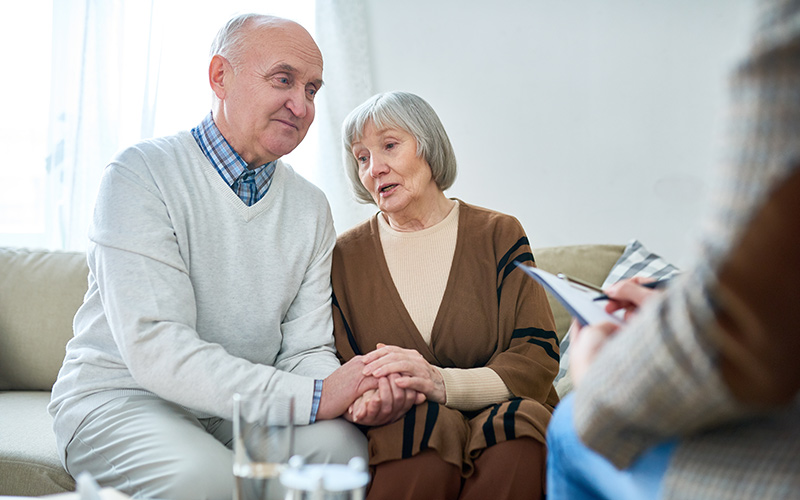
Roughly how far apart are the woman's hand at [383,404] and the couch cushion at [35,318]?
4.14 ft

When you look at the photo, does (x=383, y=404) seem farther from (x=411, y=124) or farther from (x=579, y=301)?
(x=411, y=124)

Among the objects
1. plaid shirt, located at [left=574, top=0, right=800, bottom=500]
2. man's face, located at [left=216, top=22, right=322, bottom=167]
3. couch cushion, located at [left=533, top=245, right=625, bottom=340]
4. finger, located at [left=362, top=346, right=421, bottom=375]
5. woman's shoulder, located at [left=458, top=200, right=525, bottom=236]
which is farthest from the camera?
couch cushion, located at [left=533, top=245, right=625, bottom=340]

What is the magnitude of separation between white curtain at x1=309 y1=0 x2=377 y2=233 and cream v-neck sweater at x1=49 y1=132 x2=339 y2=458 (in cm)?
115

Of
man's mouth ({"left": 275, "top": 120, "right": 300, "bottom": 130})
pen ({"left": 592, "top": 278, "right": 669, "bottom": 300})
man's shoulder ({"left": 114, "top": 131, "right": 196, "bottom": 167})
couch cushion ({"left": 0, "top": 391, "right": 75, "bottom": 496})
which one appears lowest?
couch cushion ({"left": 0, "top": 391, "right": 75, "bottom": 496})

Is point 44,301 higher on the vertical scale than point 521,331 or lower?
lower

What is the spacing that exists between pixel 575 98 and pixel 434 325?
1.57 m

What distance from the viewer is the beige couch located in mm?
2098

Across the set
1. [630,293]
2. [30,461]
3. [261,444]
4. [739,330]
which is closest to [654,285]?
[630,293]

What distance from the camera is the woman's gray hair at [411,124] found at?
1.87m

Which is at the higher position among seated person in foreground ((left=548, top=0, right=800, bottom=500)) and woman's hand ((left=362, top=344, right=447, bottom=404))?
seated person in foreground ((left=548, top=0, right=800, bottom=500))

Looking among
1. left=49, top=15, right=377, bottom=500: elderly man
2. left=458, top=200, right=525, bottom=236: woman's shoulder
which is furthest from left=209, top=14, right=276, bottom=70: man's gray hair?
left=458, top=200, right=525, bottom=236: woman's shoulder

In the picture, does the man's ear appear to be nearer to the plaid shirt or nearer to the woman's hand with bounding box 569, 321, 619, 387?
the woman's hand with bounding box 569, 321, 619, 387

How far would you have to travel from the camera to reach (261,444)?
84 cm

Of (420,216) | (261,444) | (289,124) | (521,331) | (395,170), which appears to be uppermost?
(289,124)
